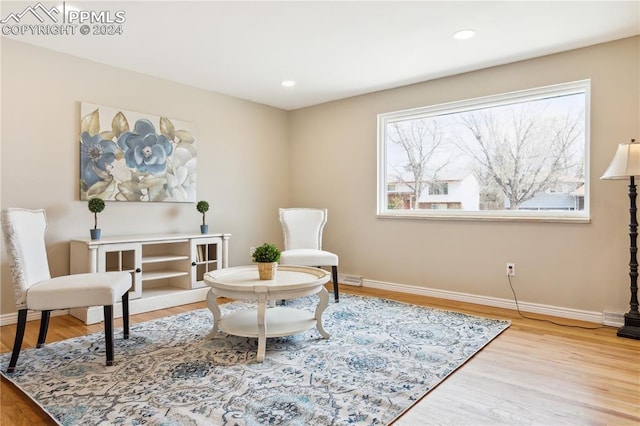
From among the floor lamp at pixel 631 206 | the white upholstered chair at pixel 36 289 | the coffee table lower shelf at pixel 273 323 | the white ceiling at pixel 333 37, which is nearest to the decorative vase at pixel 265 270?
the coffee table lower shelf at pixel 273 323

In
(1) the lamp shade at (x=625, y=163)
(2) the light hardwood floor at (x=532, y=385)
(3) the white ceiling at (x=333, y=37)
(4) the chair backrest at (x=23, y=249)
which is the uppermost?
(3) the white ceiling at (x=333, y=37)

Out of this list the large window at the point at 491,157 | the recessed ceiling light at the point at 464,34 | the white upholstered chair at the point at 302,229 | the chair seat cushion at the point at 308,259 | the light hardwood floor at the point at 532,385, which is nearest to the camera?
the light hardwood floor at the point at 532,385

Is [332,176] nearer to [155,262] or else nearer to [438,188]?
[438,188]

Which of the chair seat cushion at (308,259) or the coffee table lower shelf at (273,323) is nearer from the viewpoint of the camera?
the coffee table lower shelf at (273,323)

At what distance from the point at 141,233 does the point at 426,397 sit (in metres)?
3.12

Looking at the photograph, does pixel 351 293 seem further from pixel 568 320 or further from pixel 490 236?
pixel 568 320

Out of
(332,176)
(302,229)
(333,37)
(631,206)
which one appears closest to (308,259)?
(302,229)

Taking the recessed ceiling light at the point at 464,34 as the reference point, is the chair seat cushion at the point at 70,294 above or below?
below

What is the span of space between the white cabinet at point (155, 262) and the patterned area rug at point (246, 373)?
1.76ft

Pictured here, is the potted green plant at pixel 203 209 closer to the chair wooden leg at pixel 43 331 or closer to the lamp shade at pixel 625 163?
the chair wooden leg at pixel 43 331

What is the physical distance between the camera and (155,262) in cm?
377

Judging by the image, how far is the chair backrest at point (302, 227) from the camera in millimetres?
4246

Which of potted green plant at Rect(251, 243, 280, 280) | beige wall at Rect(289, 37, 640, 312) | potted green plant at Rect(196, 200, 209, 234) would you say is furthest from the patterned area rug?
potted green plant at Rect(196, 200, 209, 234)

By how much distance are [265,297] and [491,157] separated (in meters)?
2.72
